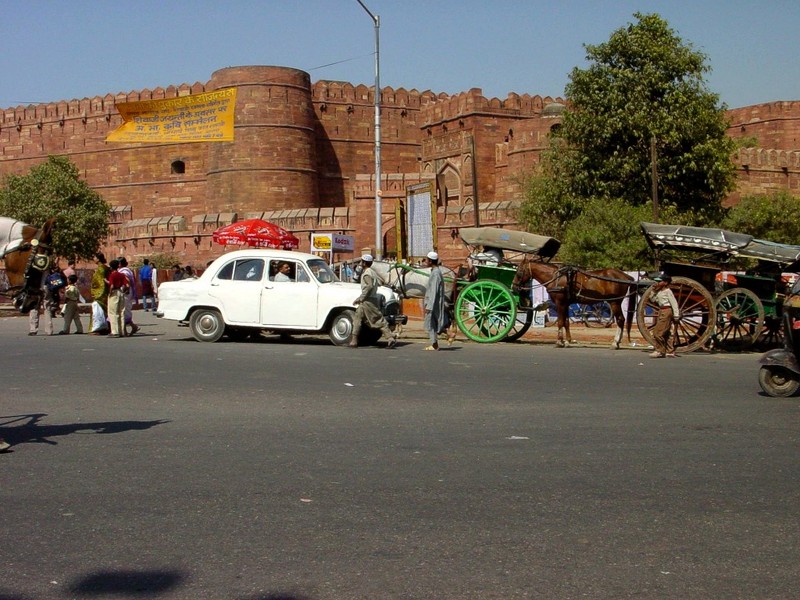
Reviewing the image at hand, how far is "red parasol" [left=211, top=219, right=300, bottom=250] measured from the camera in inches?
1056

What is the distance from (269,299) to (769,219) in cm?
2208

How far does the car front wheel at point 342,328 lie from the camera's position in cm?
1449

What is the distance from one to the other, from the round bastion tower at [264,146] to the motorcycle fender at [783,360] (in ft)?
126

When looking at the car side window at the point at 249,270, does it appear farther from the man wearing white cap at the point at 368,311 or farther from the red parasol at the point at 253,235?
the red parasol at the point at 253,235

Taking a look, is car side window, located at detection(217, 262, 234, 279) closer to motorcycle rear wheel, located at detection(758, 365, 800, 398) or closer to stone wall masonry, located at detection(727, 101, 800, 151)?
motorcycle rear wheel, located at detection(758, 365, 800, 398)

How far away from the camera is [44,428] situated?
6953 millimetres

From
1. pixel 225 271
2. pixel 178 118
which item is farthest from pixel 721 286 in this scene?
pixel 178 118

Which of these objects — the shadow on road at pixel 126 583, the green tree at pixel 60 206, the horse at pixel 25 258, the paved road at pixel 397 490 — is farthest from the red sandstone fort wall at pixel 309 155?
the shadow on road at pixel 126 583

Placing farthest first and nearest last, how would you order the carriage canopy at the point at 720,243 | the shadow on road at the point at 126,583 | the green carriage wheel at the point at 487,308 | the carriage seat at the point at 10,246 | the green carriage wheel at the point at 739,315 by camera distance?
the green carriage wheel at the point at 487,308, the carriage canopy at the point at 720,243, the green carriage wheel at the point at 739,315, the carriage seat at the point at 10,246, the shadow on road at the point at 126,583

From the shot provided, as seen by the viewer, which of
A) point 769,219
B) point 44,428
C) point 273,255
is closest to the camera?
point 44,428

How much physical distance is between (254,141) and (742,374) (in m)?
37.7

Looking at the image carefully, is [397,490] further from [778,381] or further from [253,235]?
[253,235]

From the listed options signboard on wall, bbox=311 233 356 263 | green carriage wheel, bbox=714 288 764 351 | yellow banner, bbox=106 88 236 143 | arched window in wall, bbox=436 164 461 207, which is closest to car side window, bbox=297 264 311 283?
green carriage wheel, bbox=714 288 764 351

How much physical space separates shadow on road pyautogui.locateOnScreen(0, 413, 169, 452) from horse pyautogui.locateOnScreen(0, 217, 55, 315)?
0.87 metres
